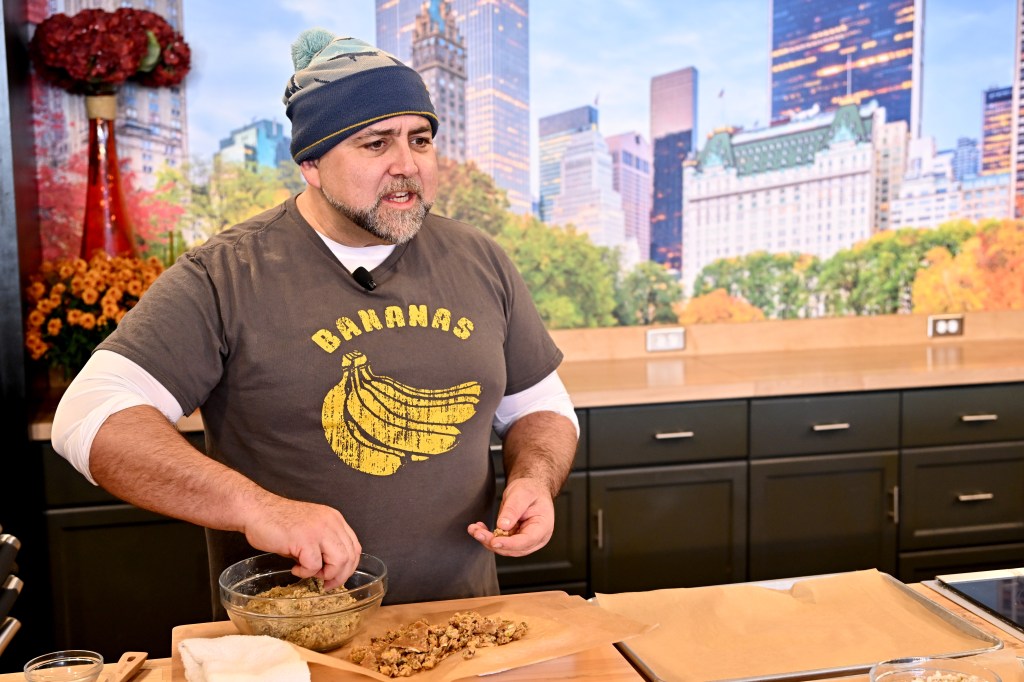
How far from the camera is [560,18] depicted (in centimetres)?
338

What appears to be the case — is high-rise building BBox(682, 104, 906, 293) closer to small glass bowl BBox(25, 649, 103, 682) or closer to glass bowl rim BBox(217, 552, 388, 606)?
glass bowl rim BBox(217, 552, 388, 606)

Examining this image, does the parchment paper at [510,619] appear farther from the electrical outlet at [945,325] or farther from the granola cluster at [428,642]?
the electrical outlet at [945,325]

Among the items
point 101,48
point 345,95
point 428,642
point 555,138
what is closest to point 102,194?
point 101,48

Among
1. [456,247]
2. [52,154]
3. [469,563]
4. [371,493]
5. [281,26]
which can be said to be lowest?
[469,563]

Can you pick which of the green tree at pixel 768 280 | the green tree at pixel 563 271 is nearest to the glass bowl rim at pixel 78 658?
the green tree at pixel 563 271

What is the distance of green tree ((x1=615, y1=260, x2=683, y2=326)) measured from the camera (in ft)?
11.5

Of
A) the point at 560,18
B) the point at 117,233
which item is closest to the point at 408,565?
the point at 117,233

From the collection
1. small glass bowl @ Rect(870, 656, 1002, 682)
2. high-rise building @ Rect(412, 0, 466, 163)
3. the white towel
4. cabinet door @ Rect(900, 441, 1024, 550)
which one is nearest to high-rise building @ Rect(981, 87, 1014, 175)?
cabinet door @ Rect(900, 441, 1024, 550)

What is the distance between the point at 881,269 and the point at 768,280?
0.43 m

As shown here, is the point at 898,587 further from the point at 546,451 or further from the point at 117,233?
the point at 117,233

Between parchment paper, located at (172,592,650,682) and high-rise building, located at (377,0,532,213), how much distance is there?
7.20ft

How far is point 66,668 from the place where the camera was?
3.79ft

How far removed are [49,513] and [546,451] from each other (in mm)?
1484

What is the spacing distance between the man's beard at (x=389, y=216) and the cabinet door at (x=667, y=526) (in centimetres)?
133
